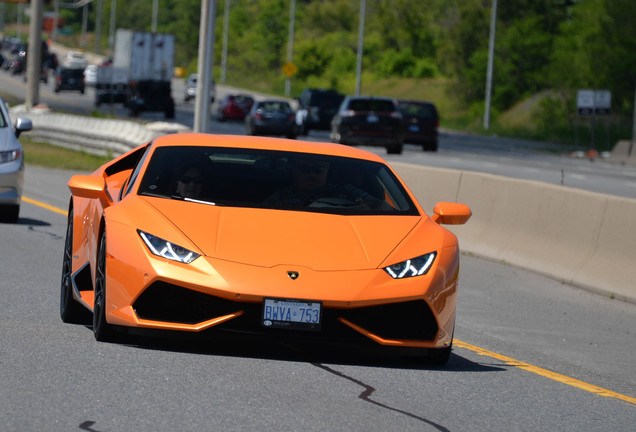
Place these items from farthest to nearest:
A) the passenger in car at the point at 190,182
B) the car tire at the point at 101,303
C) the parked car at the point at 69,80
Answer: the parked car at the point at 69,80
the passenger in car at the point at 190,182
the car tire at the point at 101,303

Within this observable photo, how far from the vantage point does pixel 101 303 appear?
7.59 m

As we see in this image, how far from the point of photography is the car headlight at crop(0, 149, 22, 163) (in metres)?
15.0

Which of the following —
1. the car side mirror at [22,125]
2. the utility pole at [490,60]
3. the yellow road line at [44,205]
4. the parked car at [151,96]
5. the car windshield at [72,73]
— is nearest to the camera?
the car side mirror at [22,125]

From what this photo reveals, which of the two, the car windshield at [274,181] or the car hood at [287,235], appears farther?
the car windshield at [274,181]

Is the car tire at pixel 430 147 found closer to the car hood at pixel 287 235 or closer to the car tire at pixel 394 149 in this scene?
the car tire at pixel 394 149

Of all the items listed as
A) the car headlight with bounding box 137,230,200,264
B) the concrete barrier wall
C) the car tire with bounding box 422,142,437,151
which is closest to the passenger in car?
the car headlight with bounding box 137,230,200,264

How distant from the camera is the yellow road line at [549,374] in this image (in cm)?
764

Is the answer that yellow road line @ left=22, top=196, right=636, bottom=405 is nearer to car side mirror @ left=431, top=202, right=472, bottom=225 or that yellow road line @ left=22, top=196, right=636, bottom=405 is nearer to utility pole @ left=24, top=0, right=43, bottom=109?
car side mirror @ left=431, top=202, right=472, bottom=225

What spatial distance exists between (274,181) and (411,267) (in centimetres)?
132

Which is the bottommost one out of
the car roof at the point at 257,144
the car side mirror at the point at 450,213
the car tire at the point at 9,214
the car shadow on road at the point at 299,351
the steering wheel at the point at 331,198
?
the car tire at the point at 9,214

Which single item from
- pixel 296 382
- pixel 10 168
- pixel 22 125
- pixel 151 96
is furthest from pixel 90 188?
pixel 151 96

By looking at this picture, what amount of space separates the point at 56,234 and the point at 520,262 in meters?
5.22

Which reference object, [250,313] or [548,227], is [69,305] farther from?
[548,227]

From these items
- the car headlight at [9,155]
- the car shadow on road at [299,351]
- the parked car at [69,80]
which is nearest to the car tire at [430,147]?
the car headlight at [9,155]
